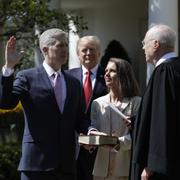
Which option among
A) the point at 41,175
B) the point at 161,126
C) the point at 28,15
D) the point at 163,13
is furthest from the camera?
the point at 163,13

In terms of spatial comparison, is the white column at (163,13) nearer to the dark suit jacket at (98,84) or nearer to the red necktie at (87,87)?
the dark suit jacket at (98,84)

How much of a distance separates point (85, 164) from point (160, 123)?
170cm

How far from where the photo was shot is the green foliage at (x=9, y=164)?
870cm

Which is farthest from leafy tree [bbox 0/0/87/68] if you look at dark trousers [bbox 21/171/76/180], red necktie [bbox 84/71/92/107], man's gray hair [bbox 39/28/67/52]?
dark trousers [bbox 21/171/76/180]

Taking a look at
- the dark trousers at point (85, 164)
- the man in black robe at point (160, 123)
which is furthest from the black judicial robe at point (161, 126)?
the dark trousers at point (85, 164)

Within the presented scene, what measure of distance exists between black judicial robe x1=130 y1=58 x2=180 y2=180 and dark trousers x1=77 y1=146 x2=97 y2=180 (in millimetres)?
1391

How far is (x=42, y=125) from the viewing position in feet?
16.7

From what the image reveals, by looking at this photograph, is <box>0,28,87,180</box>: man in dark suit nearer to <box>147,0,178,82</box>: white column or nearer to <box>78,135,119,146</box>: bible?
<box>78,135,119,146</box>: bible

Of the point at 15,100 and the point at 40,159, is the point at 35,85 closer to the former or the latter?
the point at 15,100

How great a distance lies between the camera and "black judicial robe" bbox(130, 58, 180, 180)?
4539 mm

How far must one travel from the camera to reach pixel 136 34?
1545cm

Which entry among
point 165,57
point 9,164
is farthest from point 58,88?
point 9,164

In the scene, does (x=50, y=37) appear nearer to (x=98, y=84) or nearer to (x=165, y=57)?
(x=165, y=57)

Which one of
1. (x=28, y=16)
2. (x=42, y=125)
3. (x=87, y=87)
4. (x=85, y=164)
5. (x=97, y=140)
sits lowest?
(x=85, y=164)
